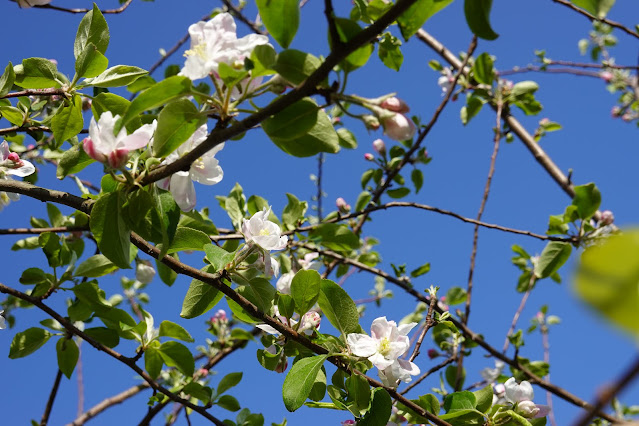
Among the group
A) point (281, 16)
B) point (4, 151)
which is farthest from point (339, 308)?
point (4, 151)

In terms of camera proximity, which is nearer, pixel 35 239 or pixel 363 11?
pixel 363 11

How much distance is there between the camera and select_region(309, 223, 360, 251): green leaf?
2012mm

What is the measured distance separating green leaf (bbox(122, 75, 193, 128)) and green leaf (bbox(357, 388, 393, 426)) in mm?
767

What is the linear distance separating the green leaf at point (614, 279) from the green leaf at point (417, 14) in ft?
2.57

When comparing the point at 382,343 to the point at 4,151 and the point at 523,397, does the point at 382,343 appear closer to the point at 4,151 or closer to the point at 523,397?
the point at 523,397

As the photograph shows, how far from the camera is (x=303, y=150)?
0.97 meters

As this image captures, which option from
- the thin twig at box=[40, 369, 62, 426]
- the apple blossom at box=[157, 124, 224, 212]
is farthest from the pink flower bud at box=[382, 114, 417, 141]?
the thin twig at box=[40, 369, 62, 426]

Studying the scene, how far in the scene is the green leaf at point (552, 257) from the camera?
7.06 feet

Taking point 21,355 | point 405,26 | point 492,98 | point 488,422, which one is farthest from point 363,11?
point 492,98

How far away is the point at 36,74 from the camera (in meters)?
1.36

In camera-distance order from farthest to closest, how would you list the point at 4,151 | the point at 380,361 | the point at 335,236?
the point at 335,236 < the point at 4,151 < the point at 380,361

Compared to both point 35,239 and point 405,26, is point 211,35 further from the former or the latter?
point 35,239

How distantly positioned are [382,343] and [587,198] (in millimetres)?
1357

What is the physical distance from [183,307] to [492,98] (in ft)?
7.40
